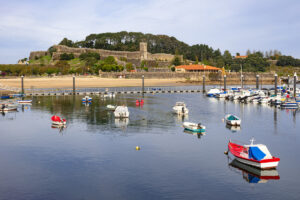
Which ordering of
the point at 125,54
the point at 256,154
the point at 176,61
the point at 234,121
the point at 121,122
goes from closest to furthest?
the point at 256,154, the point at 234,121, the point at 121,122, the point at 125,54, the point at 176,61

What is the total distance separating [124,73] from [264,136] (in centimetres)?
11432

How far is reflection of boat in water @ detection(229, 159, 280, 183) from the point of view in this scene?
25438 millimetres

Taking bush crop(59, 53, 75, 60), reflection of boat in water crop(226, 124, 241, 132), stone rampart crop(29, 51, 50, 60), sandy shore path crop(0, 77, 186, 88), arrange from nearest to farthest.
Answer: reflection of boat in water crop(226, 124, 241, 132) < sandy shore path crop(0, 77, 186, 88) < bush crop(59, 53, 75, 60) < stone rampart crop(29, 51, 50, 60)

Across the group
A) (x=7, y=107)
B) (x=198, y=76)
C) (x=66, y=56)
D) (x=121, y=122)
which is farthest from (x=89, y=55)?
(x=121, y=122)

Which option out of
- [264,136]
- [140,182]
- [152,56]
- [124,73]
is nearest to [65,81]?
[124,73]

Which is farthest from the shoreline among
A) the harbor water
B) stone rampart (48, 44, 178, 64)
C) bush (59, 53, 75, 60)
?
the harbor water

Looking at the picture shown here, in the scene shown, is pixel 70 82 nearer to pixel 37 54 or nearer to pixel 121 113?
pixel 121 113

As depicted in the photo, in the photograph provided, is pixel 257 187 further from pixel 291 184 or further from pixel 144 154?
pixel 144 154

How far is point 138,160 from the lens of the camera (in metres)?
29.9

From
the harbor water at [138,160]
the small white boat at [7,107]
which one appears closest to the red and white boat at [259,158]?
the harbor water at [138,160]

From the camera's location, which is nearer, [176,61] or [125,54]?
[125,54]

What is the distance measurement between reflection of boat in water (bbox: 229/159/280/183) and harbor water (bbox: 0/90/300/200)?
0.50ft

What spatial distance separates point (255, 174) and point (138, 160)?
9.99 m

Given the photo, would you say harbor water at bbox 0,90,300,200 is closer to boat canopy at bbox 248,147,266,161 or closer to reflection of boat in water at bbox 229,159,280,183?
reflection of boat in water at bbox 229,159,280,183
